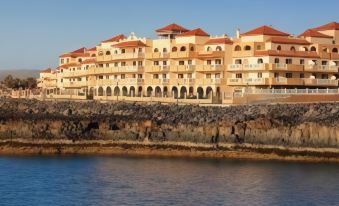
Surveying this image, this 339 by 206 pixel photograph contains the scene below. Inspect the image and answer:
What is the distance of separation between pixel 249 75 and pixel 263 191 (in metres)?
37.6

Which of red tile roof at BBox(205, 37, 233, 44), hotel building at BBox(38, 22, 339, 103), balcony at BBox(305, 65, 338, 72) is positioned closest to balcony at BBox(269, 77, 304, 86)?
hotel building at BBox(38, 22, 339, 103)

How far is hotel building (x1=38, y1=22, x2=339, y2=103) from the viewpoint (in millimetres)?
76062

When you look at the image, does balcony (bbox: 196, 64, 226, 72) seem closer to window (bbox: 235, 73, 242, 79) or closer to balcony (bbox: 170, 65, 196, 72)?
balcony (bbox: 170, 65, 196, 72)

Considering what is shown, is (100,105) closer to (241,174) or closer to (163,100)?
(163,100)

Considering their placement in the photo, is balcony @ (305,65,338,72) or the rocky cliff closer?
the rocky cliff

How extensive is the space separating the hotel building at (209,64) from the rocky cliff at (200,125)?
37.0 ft

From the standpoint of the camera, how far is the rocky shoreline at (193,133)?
52969mm

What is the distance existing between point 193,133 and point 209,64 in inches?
1008

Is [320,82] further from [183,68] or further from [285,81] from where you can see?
[183,68]

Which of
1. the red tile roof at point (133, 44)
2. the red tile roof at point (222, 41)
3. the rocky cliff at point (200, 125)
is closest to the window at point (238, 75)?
the red tile roof at point (222, 41)

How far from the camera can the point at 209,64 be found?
3184 inches

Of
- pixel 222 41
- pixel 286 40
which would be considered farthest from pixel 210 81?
pixel 286 40

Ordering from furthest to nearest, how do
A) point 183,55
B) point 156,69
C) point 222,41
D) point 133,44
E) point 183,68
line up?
point 133,44
point 156,69
point 183,55
point 183,68
point 222,41

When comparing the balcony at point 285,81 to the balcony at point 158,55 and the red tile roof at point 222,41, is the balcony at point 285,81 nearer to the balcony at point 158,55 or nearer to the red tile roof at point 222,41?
the red tile roof at point 222,41
